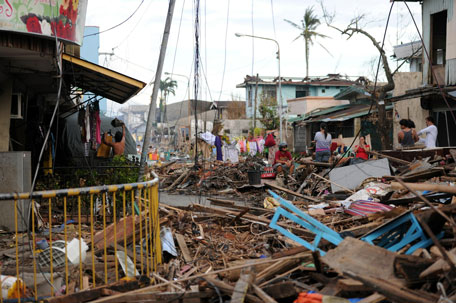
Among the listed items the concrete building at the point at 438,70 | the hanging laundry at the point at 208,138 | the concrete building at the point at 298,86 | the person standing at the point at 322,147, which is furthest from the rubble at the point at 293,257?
the concrete building at the point at 298,86

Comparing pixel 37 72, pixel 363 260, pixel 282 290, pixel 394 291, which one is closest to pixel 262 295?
pixel 282 290

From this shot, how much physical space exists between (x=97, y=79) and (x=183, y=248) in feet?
28.6

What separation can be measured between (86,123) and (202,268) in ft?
36.3

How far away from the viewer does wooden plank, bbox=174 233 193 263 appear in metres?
7.87

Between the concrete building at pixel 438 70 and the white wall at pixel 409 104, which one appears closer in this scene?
A: the concrete building at pixel 438 70

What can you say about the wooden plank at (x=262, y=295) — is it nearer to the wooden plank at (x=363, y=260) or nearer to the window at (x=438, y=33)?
the wooden plank at (x=363, y=260)

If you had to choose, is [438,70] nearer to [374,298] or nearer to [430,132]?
[430,132]

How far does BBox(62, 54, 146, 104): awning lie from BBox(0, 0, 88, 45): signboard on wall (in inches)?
31.7

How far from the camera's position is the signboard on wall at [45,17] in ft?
35.5

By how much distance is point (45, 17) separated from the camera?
11438 mm

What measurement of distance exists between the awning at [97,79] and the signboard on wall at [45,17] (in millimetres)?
806

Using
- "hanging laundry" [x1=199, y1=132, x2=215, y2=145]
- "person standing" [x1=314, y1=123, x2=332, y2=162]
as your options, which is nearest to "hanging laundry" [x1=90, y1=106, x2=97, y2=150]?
"person standing" [x1=314, y1=123, x2=332, y2=162]

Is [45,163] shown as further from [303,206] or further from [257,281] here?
[257,281]

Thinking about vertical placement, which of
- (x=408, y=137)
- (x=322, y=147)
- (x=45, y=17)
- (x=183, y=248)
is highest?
(x=45, y=17)
